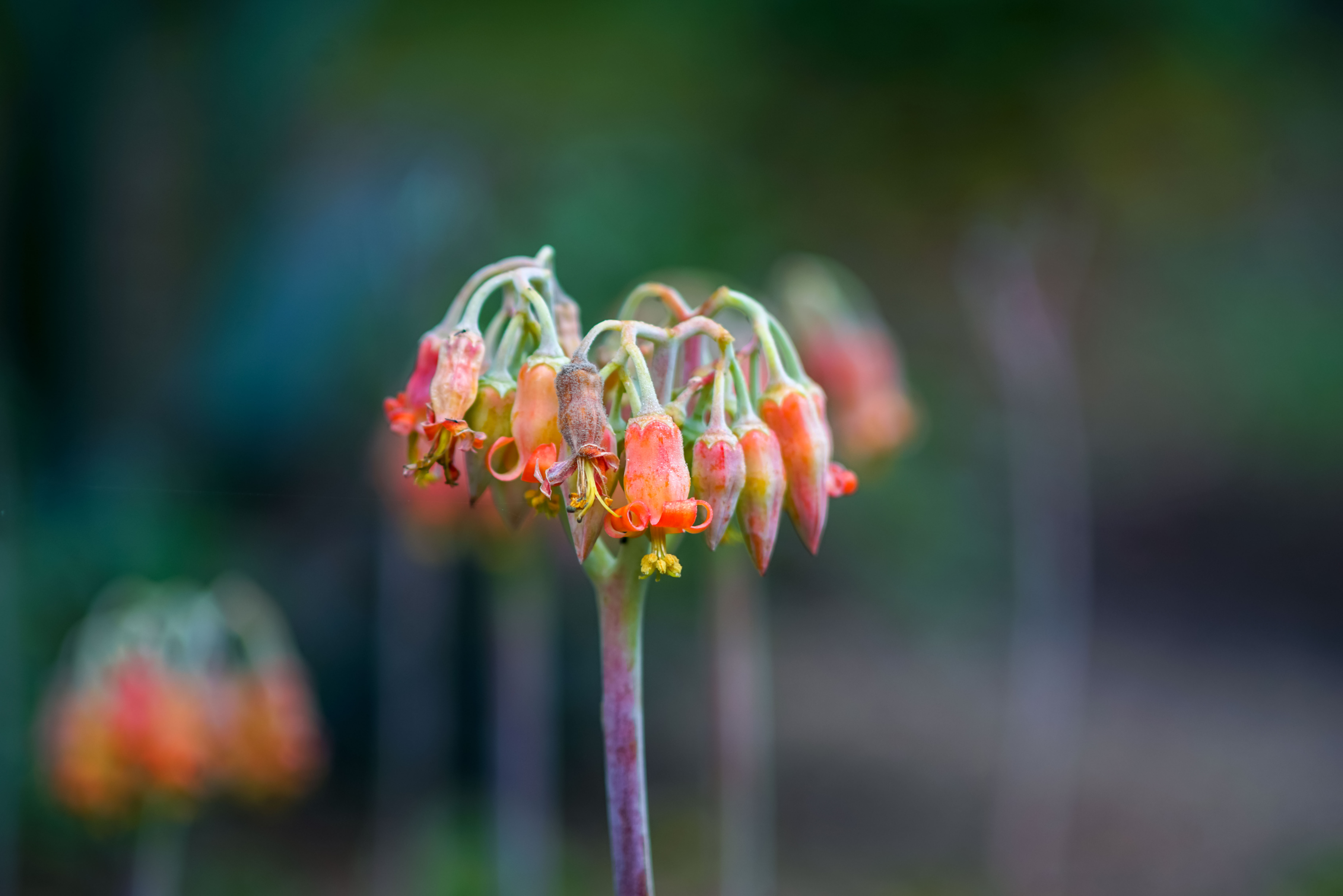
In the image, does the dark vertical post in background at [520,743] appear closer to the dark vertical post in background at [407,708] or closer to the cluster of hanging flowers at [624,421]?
the dark vertical post in background at [407,708]

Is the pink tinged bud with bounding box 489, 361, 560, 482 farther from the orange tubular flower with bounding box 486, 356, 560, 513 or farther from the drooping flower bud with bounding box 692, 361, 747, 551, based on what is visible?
the drooping flower bud with bounding box 692, 361, 747, 551

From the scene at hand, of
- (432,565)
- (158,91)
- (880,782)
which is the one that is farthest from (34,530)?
(880,782)

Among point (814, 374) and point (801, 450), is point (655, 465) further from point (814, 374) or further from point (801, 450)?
point (814, 374)

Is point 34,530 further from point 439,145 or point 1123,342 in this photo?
point 1123,342

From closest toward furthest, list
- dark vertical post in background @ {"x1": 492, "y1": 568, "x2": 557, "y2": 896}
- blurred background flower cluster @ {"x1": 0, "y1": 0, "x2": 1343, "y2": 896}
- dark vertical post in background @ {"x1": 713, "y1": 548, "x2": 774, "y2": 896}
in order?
dark vertical post in background @ {"x1": 713, "y1": 548, "x2": 774, "y2": 896}, dark vertical post in background @ {"x1": 492, "y1": 568, "x2": 557, "y2": 896}, blurred background flower cluster @ {"x1": 0, "y1": 0, "x2": 1343, "y2": 896}

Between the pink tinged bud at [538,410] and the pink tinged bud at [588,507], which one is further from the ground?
the pink tinged bud at [538,410]

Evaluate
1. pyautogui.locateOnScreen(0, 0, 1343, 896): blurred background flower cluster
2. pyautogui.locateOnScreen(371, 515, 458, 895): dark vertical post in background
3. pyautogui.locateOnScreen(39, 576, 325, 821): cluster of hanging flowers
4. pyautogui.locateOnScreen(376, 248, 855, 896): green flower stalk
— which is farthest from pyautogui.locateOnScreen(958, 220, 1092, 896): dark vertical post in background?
pyautogui.locateOnScreen(376, 248, 855, 896): green flower stalk

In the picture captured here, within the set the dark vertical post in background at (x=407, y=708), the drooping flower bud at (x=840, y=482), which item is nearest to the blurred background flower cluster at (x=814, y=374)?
the dark vertical post in background at (x=407, y=708)
